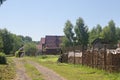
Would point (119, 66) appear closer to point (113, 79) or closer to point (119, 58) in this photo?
point (119, 58)

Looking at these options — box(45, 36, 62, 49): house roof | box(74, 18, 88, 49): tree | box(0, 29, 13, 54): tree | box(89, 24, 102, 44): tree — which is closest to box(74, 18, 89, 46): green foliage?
box(74, 18, 88, 49): tree

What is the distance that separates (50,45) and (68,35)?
17537 millimetres

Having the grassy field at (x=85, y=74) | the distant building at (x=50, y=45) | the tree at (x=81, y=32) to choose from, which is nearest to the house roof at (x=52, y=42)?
the distant building at (x=50, y=45)

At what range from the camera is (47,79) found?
27.0m

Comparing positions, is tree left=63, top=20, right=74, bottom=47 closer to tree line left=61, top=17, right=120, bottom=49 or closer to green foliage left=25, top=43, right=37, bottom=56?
tree line left=61, top=17, right=120, bottom=49

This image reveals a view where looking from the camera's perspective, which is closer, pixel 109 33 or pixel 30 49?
pixel 30 49

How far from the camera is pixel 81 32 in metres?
108

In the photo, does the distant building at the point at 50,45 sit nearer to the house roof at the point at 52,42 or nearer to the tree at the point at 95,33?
the house roof at the point at 52,42

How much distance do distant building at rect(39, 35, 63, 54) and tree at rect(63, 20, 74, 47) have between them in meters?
12.1

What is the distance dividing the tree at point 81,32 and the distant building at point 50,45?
15987mm

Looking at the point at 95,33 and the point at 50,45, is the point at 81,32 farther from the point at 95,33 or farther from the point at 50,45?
the point at 50,45

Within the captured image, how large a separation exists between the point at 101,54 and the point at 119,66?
4.45 metres

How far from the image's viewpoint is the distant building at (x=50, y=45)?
12538 centimetres

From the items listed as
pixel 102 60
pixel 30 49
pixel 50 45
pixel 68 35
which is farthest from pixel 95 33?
pixel 102 60
